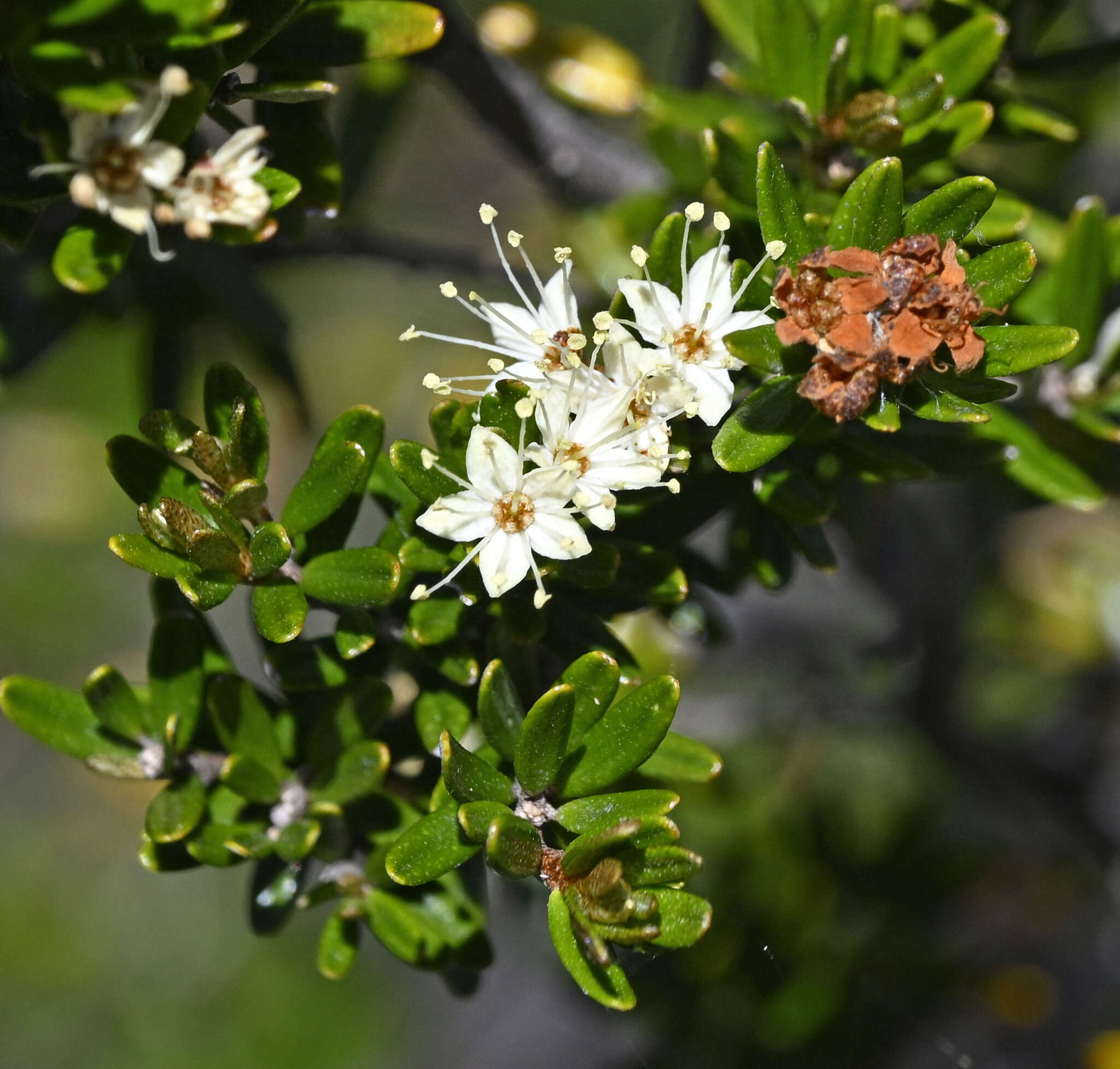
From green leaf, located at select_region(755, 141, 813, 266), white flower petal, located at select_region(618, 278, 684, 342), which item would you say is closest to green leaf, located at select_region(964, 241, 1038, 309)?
green leaf, located at select_region(755, 141, 813, 266)

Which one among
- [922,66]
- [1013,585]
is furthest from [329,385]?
[922,66]

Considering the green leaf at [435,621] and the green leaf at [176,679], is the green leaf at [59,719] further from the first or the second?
the green leaf at [435,621]

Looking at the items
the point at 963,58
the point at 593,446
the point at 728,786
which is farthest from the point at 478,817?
the point at 728,786

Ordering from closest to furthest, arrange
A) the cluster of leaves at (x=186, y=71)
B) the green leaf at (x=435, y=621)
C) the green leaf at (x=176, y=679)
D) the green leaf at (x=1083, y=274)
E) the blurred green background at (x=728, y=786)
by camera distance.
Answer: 1. the cluster of leaves at (x=186, y=71)
2. the green leaf at (x=435, y=621)
3. the green leaf at (x=176, y=679)
4. the green leaf at (x=1083, y=274)
5. the blurred green background at (x=728, y=786)

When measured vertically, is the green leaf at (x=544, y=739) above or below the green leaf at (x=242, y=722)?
above

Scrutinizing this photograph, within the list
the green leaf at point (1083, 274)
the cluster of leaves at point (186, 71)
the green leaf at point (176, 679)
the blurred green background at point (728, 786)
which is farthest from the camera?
the blurred green background at point (728, 786)

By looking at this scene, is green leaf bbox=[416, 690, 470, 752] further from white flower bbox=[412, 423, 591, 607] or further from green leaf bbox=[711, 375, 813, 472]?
green leaf bbox=[711, 375, 813, 472]

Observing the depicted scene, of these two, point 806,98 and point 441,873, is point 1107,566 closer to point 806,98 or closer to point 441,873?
point 806,98

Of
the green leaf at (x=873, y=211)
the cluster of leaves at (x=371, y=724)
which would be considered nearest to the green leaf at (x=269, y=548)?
the cluster of leaves at (x=371, y=724)
